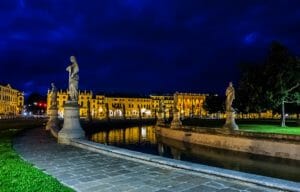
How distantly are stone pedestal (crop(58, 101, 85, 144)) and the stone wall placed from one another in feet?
36.9

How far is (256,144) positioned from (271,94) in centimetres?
1702

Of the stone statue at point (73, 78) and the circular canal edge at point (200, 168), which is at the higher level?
the stone statue at point (73, 78)

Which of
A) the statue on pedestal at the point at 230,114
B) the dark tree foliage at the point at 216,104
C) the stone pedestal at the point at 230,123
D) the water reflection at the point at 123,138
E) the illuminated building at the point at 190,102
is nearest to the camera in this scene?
the stone pedestal at the point at 230,123

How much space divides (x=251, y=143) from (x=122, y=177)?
651 inches

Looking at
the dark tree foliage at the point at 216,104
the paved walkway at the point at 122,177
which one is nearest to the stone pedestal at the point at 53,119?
the paved walkway at the point at 122,177

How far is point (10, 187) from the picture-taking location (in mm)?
8531

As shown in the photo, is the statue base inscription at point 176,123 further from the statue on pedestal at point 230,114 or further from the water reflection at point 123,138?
the statue on pedestal at point 230,114

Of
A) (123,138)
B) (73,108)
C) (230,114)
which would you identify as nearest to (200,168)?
(73,108)

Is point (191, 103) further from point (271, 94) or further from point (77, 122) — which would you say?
point (77, 122)

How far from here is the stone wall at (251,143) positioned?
71.3 ft

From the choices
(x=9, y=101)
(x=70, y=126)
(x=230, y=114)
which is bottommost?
(x=70, y=126)

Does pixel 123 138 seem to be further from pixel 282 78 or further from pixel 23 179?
pixel 23 179

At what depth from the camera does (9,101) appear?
17300 cm

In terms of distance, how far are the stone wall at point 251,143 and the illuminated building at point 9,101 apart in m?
133
